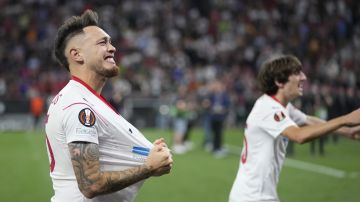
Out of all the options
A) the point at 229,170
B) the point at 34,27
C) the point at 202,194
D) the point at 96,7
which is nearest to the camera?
the point at 202,194

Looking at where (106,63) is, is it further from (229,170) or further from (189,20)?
(189,20)

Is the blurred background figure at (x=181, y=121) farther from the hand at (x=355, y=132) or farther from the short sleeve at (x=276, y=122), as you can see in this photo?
the short sleeve at (x=276, y=122)

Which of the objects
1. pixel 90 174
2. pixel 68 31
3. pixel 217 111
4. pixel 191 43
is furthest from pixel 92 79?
pixel 191 43

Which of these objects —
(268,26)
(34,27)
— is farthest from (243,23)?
(34,27)

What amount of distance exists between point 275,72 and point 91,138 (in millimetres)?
2736

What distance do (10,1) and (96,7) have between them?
4.56 metres

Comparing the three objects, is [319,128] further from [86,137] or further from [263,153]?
[86,137]

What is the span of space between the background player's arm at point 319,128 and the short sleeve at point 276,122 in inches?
2.8

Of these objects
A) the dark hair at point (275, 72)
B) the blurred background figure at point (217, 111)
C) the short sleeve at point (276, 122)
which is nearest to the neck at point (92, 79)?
the short sleeve at point (276, 122)

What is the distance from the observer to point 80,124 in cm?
402

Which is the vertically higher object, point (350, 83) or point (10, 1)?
point (10, 1)

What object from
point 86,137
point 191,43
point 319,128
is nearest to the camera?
point 86,137

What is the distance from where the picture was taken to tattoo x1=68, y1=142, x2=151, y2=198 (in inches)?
158

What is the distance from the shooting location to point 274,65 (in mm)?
6355
